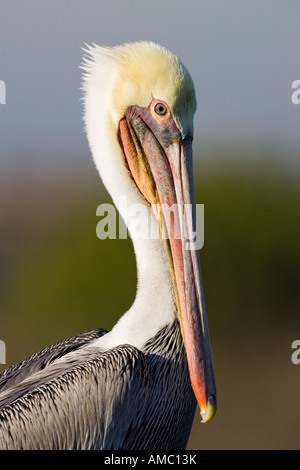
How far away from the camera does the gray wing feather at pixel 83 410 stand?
4.86m

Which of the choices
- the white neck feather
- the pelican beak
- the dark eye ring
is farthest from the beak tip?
the dark eye ring

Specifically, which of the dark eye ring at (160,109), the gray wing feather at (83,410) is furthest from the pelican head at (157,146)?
the gray wing feather at (83,410)

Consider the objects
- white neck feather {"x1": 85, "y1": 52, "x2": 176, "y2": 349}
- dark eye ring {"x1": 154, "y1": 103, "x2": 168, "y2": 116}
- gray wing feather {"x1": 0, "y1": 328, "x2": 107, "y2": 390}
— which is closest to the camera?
white neck feather {"x1": 85, "y1": 52, "x2": 176, "y2": 349}

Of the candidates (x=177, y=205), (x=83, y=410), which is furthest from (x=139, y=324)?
(x=177, y=205)

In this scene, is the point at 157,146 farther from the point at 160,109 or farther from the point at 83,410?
the point at 83,410

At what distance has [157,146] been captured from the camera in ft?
17.6

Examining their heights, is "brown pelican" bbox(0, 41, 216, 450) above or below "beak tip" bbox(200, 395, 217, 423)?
above

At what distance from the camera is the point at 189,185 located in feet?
17.2

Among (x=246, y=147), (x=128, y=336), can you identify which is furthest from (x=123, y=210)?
(x=246, y=147)

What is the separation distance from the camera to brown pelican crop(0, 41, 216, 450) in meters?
4.89

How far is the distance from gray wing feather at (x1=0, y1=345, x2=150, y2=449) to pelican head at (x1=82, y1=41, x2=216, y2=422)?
38 cm

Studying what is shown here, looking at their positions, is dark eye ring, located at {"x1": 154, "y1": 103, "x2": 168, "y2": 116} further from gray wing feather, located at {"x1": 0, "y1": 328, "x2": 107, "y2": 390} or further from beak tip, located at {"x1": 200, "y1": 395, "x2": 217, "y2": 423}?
beak tip, located at {"x1": 200, "y1": 395, "x2": 217, "y2": 423}

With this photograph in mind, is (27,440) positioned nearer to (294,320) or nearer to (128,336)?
(128,336)

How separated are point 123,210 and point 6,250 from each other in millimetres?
21884
